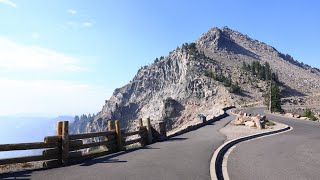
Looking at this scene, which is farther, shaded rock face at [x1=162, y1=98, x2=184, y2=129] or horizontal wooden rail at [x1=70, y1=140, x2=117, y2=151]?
shaded rock face at [x1=162, y1=98, x2=184, y2=129]

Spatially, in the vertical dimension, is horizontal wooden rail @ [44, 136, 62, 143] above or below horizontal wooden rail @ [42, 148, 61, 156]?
above

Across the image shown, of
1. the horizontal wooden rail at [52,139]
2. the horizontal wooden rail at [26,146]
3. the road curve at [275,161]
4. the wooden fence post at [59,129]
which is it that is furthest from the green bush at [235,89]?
the horizontal wooden rail at [26,146]

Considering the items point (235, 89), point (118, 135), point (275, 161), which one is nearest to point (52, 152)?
point (118, 135)

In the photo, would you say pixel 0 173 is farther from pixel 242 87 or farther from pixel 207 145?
pixel 242 87

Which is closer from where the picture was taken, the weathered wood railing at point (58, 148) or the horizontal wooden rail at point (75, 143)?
the weathered wood railing at point (58, 148)

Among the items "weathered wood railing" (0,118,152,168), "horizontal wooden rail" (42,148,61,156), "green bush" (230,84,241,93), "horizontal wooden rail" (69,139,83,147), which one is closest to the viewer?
"weathered wood railing" (0,118,152,168)

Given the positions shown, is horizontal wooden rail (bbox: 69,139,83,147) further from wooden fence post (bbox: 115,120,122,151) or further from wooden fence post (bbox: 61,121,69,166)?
wooden fence post (bbox: 115,120,122,151)

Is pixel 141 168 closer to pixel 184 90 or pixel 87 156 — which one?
pixel 87 156

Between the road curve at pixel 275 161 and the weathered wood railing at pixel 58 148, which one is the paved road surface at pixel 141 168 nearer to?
the weathered wood railing at pixel 58 148

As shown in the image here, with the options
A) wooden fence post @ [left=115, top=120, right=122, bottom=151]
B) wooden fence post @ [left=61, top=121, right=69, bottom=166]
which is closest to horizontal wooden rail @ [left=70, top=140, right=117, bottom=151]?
wooden fence post @ [left=115, top=120, right=122, bottom=151]

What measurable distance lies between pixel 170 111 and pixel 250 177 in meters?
118

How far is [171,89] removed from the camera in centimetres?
16388

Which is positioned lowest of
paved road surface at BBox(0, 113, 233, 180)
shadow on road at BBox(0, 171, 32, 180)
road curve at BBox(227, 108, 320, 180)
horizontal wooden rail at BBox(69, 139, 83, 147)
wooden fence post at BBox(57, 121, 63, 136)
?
road curve at BBox(227, 108, 320, 180)

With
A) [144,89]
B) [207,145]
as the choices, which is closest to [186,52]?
[144,89]
